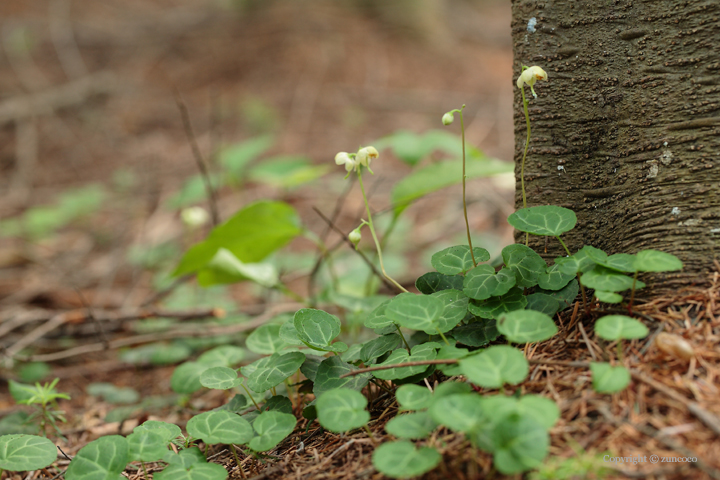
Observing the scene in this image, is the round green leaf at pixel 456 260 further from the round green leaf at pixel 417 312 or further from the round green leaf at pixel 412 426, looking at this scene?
the round green leaf at pixel 412 426

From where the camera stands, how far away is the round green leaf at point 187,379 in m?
1.60

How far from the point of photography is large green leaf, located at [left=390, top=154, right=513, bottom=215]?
6.37 ft

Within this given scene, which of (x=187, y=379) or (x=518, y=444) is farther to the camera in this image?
(x=187, y=379)

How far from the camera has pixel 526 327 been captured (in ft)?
3.35

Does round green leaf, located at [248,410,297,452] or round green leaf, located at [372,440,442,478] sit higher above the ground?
round green leaf, located at [372,440,442,478]

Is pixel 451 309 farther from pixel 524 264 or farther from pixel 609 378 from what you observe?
pixel 609 378

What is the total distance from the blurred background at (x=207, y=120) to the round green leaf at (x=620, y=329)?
71.5 inches

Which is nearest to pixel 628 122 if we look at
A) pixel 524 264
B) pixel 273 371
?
pixel 524 264

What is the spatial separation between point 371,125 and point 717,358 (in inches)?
185

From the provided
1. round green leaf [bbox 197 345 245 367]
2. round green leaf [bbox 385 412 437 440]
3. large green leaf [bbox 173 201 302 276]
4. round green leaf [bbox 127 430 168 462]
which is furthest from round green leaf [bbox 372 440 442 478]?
large green leaf [bbox 173 201 302 276]

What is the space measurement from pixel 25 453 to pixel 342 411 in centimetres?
78

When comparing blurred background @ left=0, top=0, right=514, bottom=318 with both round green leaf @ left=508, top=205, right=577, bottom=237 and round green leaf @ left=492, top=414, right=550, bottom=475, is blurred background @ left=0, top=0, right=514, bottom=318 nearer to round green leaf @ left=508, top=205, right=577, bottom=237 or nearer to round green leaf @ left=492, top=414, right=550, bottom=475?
round green leaf @ left=508, top=205, right=577, bottom=237

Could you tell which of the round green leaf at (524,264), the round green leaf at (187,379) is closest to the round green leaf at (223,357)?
the round green leaf at (187,379)

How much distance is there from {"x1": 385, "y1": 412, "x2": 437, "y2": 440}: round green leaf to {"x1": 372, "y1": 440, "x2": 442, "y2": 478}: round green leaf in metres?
0.02
